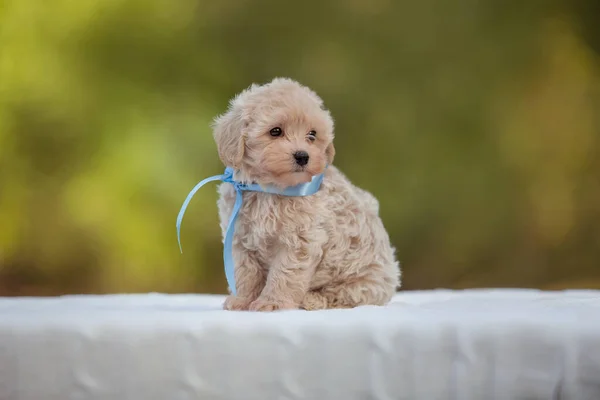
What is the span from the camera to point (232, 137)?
3080 mm

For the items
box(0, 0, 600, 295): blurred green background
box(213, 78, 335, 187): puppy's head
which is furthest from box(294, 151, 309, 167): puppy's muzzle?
box(0, 0, 600, 295): blurred green background

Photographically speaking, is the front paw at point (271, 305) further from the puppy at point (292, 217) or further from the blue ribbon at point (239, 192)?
the blue ribbon at point (239, 192)

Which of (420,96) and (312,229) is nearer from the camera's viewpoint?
(312,229)

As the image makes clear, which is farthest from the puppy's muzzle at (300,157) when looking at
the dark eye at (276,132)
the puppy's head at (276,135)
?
the dark eye at (276,132)

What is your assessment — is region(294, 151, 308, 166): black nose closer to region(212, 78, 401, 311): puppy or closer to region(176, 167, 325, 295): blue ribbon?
region(212, 78, 401, 311): puppy

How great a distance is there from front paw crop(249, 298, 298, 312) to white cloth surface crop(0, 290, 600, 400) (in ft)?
0.95

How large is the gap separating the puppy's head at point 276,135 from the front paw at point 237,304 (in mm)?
543

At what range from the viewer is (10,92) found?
5.11 m

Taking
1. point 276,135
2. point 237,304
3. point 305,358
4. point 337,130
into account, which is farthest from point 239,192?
point 337,130

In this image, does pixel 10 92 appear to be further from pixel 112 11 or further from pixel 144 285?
pixel 144 285

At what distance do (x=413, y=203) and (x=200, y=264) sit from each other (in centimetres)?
154

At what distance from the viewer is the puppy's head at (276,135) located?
2955 mm

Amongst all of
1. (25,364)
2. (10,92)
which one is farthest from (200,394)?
(10,92)

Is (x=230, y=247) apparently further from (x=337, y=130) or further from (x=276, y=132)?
(x=337, y=130)
